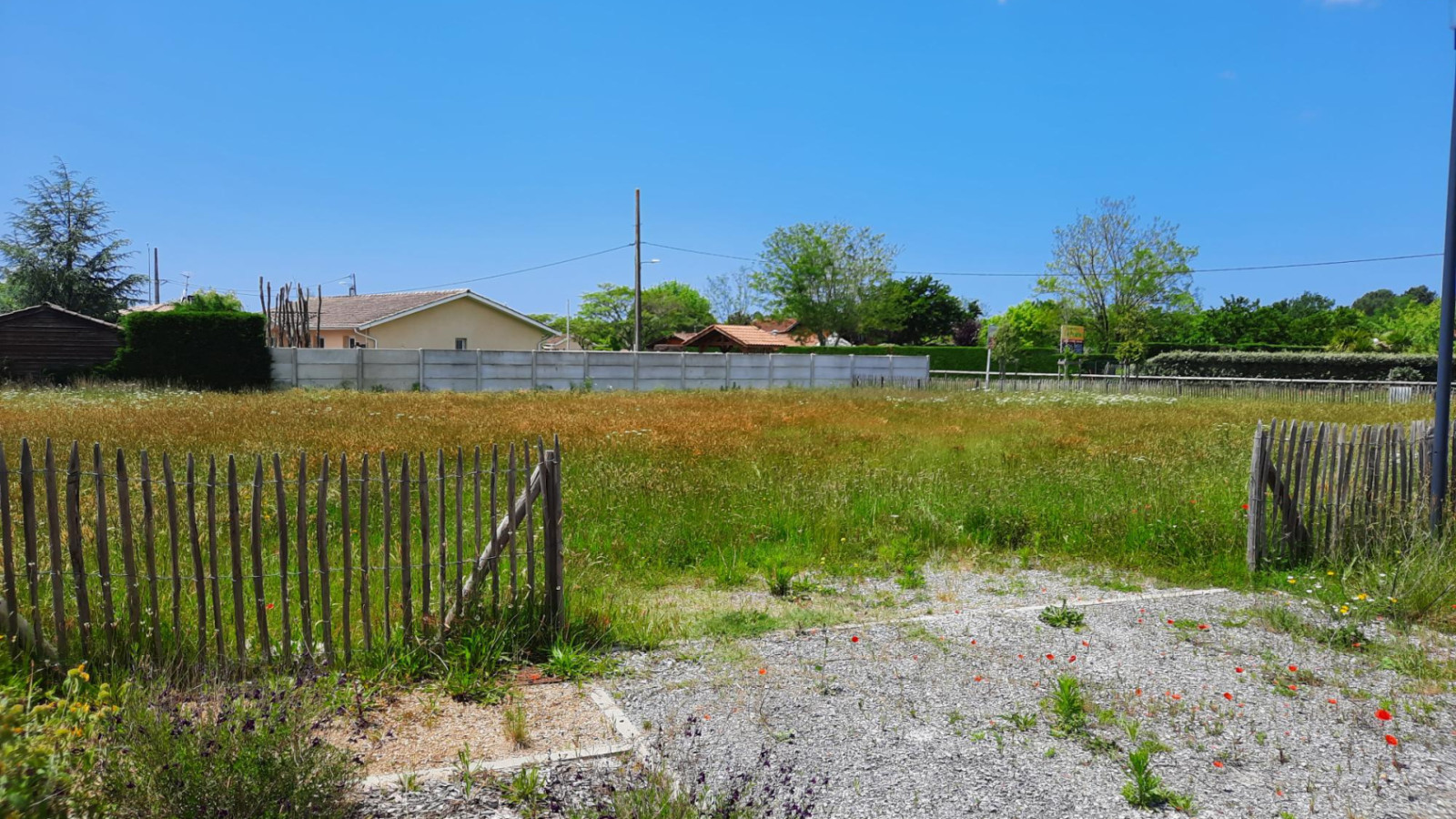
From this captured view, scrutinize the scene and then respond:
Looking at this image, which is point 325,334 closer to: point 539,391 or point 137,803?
point 539,391

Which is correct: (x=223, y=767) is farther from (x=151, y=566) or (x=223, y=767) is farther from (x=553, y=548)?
(x=553, y=548)

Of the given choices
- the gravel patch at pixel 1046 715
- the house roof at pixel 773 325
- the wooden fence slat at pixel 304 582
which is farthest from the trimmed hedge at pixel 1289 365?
the house roof at pixel 773 325

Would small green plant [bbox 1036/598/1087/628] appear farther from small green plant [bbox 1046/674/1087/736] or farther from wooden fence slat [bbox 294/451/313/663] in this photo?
wooden fence slat [bbox 294/451/313/663]

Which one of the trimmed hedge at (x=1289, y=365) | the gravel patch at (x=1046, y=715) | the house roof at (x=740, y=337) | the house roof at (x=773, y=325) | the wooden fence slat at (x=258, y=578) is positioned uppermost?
the house roof at (x=773, y=325)

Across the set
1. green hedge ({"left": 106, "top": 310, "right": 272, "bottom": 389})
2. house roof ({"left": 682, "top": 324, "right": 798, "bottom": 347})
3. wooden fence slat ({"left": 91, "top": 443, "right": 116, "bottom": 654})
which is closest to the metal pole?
wooden fence slat ({"left": 91, "top": 443, "right": 116, "bottom": 654})

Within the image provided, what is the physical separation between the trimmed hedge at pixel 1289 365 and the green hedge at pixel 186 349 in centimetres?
4007

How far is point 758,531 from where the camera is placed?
323 inches

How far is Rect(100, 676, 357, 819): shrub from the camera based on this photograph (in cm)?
298

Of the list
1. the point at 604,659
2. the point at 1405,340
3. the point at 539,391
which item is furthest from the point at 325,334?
the point at 1405,340

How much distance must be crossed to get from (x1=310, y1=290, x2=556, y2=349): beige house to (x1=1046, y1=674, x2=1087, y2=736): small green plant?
139ft

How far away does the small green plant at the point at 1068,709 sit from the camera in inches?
164

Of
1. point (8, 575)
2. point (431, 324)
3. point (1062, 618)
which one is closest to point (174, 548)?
point (8, 575)

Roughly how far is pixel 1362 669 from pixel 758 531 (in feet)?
15.6

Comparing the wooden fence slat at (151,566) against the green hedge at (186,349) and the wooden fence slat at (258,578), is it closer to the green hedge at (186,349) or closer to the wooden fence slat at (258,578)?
the wooden fence slat at (258,578)
